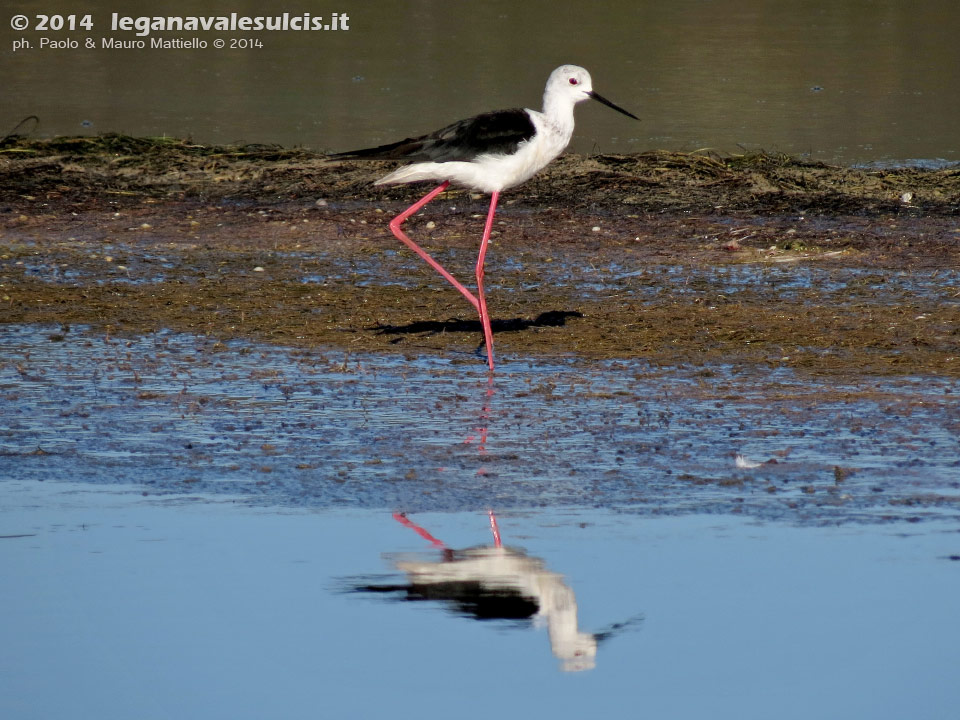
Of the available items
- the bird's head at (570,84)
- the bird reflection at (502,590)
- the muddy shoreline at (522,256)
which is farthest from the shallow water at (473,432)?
the bird's head at (570,84)

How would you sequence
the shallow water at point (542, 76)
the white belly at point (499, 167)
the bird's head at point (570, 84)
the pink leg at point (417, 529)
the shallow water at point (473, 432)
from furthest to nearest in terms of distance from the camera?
the shallow water at point (542, 76), the bird's head at point (570, 84), the white belly at point (499, 167), the shallow water at point (473, 432), the pink leg at point (417, 529)

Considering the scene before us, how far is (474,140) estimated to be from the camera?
7.78 metres

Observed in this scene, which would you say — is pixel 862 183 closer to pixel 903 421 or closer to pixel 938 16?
pixel 903 421

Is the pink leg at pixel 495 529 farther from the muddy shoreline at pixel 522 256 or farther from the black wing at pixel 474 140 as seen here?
the black wing at pixel 474 140

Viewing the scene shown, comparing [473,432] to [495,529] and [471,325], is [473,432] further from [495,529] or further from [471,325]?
[471,325]

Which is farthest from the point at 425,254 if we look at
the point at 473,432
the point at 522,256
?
the point at 473,432

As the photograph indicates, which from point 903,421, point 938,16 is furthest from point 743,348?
point 938,16

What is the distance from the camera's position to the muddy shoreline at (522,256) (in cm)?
773

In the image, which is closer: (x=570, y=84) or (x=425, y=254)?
(x=570, y=84)

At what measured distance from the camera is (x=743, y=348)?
737 centimetres

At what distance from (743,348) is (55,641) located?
4.24 metres

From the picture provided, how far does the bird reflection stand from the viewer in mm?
3852

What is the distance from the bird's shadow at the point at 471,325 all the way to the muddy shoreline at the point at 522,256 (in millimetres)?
20

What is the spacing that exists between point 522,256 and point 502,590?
18.9 ft
